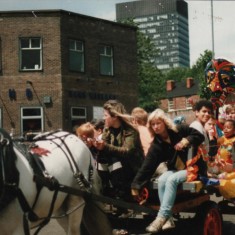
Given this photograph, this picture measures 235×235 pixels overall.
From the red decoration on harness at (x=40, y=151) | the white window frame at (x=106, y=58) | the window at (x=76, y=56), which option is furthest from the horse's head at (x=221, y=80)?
the white window frame at (x=106, y=58)

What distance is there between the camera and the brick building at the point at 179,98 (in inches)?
2544

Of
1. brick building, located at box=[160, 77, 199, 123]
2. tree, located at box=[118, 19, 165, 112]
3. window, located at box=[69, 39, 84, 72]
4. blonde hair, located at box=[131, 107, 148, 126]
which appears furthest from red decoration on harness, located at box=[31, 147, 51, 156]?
brick building, located at box=[160, 77, 199, 123]

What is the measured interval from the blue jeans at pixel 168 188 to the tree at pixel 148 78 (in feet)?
127

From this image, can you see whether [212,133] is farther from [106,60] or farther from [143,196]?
[106,60]

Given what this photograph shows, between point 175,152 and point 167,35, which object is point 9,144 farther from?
point 167,35

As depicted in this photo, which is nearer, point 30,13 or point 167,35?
point 30,13

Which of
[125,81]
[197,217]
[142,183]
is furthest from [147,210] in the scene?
[125,81]

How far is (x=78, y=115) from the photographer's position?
24.1 m

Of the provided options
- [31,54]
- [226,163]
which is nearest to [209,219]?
[226,163]

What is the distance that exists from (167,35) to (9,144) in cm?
12279

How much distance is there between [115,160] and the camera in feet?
20.0

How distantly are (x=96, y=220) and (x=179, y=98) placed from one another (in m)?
64.4

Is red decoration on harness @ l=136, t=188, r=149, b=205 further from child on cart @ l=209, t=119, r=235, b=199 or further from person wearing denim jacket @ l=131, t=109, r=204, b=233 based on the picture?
child on cart @ l=209, t=119, r=235, b=199

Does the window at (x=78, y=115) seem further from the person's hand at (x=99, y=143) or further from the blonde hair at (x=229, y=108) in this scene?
the person's hand at (x=99, y=143)
